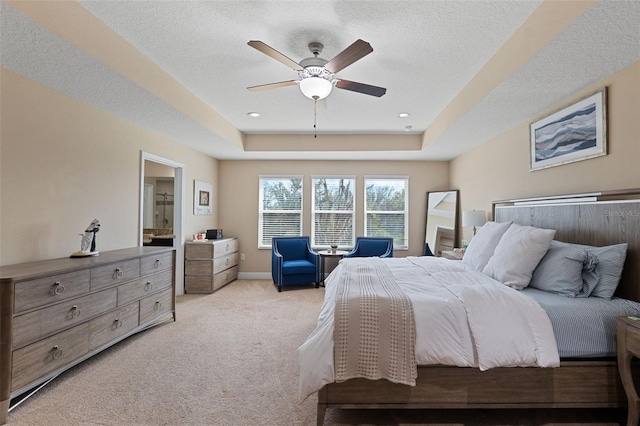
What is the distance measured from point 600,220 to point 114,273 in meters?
4.17

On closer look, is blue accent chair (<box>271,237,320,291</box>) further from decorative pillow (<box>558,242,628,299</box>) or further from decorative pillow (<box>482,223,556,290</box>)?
decorative pillow (<box>558,242,628,299</box>)

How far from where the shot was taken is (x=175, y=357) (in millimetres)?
2775

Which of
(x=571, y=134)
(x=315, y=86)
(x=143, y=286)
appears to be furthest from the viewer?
(x=143, y=286)

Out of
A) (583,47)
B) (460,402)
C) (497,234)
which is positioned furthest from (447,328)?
(583,47)

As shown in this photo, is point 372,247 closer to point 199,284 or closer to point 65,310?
point 199,284

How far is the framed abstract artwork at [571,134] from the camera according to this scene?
2441 mm

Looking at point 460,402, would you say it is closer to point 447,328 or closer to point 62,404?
point 447,328

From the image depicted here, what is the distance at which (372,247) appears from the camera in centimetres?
557

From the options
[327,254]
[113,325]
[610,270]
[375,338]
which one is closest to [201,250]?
[327,254]

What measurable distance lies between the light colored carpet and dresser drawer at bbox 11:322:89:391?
0.20 metres

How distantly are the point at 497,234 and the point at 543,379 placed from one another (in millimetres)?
1467

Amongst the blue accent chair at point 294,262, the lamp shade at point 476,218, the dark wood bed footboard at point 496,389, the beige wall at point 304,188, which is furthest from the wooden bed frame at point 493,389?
the beige wall at point 304,188

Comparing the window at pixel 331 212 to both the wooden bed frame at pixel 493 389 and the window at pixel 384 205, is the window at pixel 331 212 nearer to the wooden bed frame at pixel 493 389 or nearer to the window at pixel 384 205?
the window at pixel 384 205

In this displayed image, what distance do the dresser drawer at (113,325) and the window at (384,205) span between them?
425 cm
